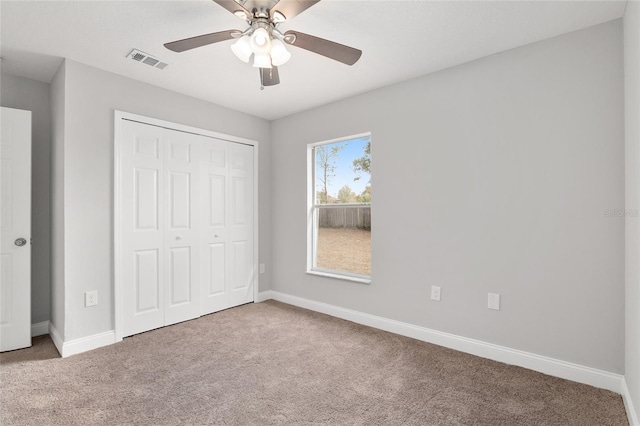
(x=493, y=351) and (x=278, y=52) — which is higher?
(x=278, y=52)

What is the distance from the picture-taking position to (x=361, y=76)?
3.04 meters

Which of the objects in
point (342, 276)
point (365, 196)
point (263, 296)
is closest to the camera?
point (365, 196)

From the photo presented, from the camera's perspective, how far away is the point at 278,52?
192 cm

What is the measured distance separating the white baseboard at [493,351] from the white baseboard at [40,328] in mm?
2817

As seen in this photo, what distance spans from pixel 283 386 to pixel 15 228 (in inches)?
106

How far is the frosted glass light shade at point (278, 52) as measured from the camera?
74.3 inches

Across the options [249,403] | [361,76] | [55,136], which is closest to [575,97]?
[361,76]

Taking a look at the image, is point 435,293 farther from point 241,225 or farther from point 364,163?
point 241,225

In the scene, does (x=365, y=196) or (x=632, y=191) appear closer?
(x=632, y=191)

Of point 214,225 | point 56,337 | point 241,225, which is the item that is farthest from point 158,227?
point 56,337

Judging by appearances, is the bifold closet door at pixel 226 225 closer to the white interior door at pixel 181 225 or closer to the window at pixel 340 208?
the white interior door at pixel 181 225

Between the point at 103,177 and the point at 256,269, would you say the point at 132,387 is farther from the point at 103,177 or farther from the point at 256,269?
the point at 256,269

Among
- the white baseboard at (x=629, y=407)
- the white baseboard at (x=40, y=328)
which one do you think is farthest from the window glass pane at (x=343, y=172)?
the white baseboard at (x=40, y=328)

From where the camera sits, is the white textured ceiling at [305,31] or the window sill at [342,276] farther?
the window sill at [342,276]
